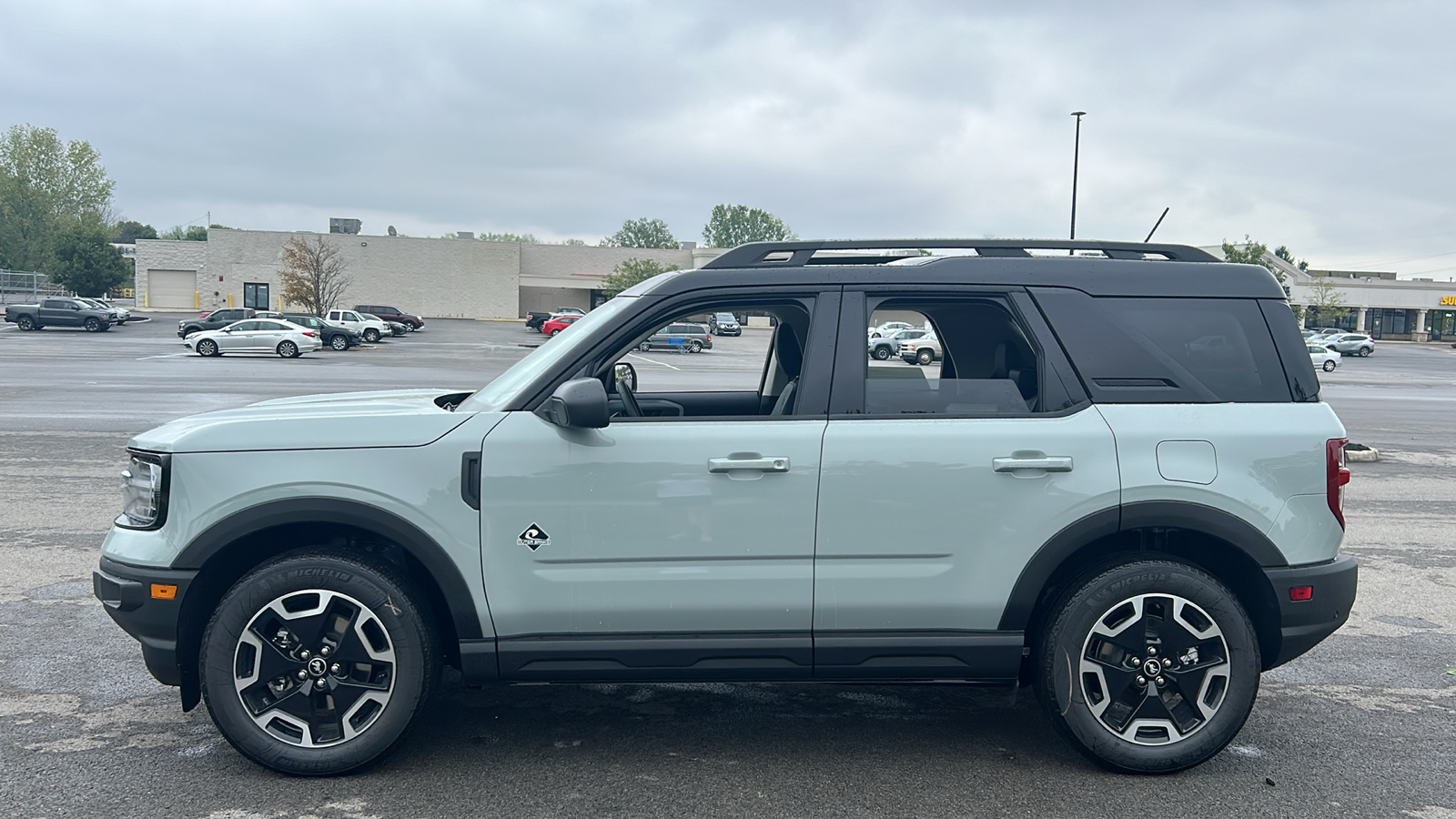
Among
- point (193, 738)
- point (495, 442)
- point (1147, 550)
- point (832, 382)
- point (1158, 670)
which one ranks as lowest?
point (193, 738)

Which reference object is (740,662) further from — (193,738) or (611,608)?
(193,738)

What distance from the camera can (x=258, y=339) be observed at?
35.9m

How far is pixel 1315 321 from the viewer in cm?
8750

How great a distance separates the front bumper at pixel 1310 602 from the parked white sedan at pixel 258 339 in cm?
3665

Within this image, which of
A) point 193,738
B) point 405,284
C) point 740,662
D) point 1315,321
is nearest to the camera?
point 740,662

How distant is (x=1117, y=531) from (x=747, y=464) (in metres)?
1.36

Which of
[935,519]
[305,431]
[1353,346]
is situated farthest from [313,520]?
[1353,346]

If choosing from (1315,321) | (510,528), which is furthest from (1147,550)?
(1315,321)

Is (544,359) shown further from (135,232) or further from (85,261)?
(135,232)

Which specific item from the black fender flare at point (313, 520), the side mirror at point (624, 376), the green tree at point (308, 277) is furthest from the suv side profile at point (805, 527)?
the green tree at point (308, 277)

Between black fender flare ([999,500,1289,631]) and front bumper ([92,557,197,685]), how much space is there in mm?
2905

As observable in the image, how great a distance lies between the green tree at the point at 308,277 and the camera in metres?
67.9

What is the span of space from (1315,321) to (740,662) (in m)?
97.6

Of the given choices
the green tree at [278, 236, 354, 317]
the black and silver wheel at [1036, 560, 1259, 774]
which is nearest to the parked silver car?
the green tree at [278, 236, 354, 317]
